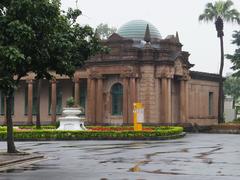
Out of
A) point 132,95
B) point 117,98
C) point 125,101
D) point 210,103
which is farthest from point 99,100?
point 210,103

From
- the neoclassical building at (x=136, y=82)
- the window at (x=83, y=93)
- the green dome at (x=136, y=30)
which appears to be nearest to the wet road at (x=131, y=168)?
the neoclassical building at (x=136, y=82)

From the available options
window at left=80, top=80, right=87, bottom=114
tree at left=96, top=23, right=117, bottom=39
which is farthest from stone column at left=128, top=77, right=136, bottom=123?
tree at left=96, top=23, right=117, bottom=39

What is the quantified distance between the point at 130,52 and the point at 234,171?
3182cm

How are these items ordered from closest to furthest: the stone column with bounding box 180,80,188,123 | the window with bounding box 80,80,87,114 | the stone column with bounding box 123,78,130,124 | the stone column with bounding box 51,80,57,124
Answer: the stone column with bounding box 123,78,130,124, the stone column with bounding box 180,80,188,123, the stone column with bounding box 51,80,57,124, the window with bounding box 80,80,87,114

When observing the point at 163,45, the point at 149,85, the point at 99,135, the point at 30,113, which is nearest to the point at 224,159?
the point at 99,135

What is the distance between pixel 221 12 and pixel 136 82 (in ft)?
49.2

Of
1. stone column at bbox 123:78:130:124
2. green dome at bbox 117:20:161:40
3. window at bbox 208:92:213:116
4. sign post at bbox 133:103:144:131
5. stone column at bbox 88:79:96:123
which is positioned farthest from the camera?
Answer: window at bbox 208:92:213:116

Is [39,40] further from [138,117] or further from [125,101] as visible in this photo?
[125,101]

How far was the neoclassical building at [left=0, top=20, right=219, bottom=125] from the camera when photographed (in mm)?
48219

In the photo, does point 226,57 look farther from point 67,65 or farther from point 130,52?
point 67,65

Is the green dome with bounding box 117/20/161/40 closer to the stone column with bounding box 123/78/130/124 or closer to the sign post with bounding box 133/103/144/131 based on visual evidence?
the stone column with bounding box 123/78/130/124

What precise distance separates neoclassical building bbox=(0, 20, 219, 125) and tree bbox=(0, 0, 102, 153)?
991 inches

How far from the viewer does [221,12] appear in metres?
57.7

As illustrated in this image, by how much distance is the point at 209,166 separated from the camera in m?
18.6
